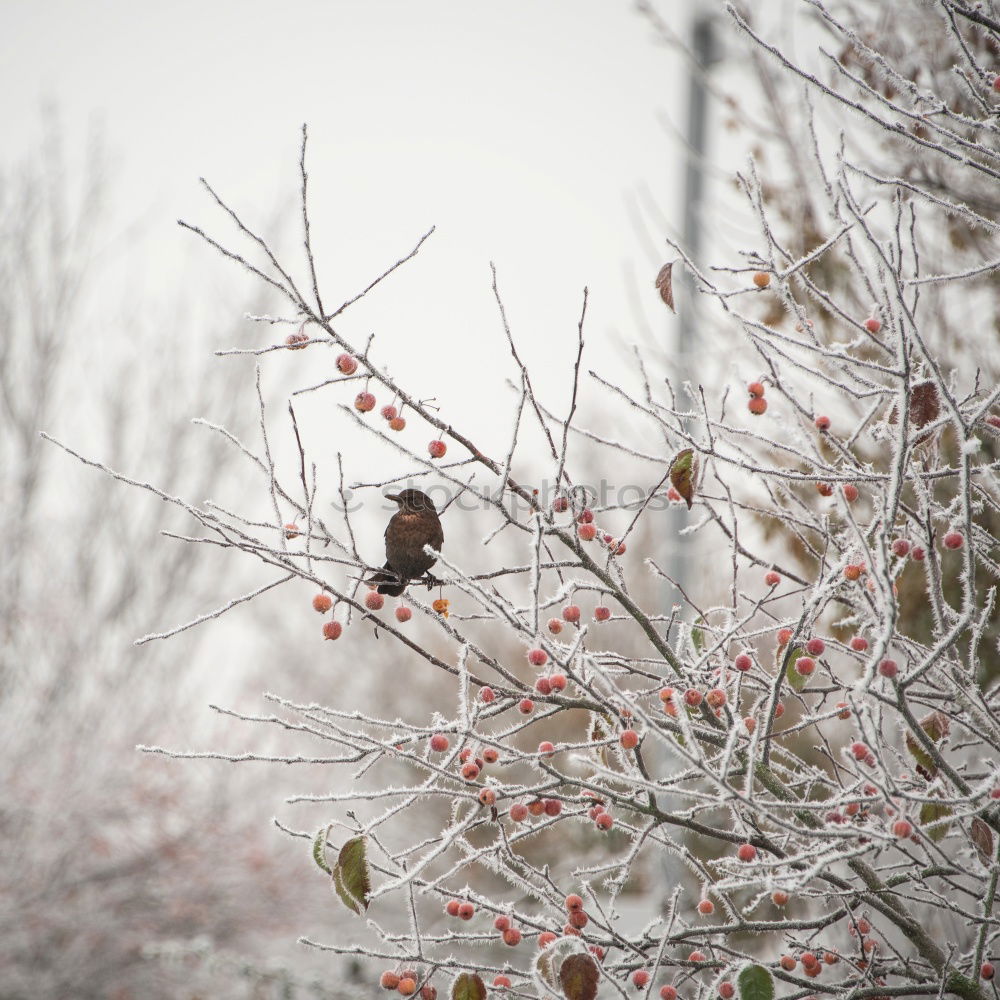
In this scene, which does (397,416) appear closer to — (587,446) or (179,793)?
(179,793)

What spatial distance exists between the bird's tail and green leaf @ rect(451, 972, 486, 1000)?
0.73m

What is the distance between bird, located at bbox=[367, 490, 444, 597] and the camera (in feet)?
6.20

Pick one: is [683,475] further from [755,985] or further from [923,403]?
[755,985]

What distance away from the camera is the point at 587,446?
13680mm

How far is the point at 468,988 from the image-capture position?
5.48 ft

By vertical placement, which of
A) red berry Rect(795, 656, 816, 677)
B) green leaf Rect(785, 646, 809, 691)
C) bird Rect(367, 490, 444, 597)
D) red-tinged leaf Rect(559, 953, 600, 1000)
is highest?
bird Rect(367, 490, 444, 597)

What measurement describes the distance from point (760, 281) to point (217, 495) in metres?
8.35

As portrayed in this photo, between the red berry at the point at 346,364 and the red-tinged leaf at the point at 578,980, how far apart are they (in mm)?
1182

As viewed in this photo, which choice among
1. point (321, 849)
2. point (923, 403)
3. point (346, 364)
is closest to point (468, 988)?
point (321, 849)

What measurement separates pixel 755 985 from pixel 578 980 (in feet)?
0.98

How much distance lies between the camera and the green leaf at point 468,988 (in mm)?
1661

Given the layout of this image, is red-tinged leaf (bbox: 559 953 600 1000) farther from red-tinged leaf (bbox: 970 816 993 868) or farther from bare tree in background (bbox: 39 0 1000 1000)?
red-tinged leaf (bbox: 970 816 993 868)

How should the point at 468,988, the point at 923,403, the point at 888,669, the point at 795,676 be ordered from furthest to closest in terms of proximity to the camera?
the point at 795,676 → the point at 923,403 → the point at 468,988 → the point at 888,669

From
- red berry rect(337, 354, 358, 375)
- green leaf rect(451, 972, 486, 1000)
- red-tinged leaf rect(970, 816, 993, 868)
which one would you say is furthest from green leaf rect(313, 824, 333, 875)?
red-tinged leaf rect(970, 816, 993, 868)
